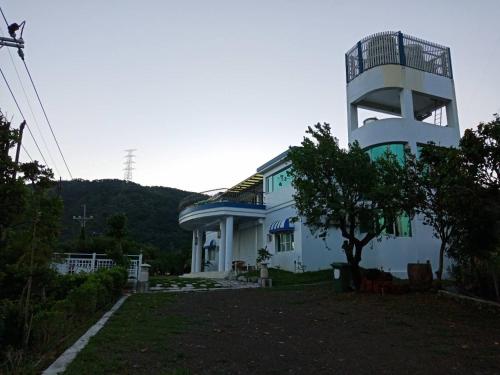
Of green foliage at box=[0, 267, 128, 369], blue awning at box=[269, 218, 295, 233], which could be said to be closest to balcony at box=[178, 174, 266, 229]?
blue awning at box=[269, 218, 295, 233]

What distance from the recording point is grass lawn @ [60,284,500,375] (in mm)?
5234

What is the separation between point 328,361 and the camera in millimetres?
5582

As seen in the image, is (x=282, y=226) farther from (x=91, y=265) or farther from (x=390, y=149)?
(x=91, y=265)

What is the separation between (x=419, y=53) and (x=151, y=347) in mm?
20593

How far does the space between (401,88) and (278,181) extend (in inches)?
383

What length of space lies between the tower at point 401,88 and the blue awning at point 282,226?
605 cm

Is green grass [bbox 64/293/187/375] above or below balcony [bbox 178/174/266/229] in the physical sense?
below

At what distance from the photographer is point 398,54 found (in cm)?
2088

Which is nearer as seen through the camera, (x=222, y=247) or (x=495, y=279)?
(x=495, y=279)

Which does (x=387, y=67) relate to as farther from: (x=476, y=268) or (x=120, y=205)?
(x=120, y=205)

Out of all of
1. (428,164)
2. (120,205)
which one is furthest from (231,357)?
(120,205)

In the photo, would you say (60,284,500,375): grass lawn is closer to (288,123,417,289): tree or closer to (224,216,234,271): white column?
(288,123,417,289): tree

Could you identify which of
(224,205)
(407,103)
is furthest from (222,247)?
(407,103)

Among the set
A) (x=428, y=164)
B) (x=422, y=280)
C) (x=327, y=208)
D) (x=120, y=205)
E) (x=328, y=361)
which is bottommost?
(x=328, y=361)
